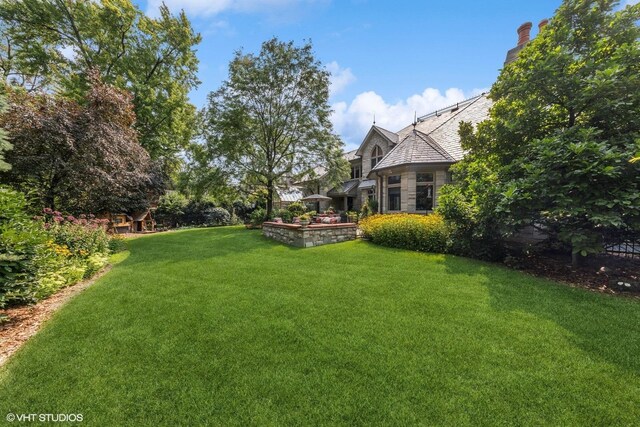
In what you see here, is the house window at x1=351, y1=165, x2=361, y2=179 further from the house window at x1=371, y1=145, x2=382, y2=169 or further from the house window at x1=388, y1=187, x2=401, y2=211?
the house window at x1=388, y1=187, x2=401, y2=211

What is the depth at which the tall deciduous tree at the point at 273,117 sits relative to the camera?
15742mm

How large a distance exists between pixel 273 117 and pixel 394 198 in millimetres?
9670

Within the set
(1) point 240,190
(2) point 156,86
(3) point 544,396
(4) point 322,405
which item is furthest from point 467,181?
(2) point 156,86

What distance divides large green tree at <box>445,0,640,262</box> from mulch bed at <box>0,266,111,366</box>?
878 cm

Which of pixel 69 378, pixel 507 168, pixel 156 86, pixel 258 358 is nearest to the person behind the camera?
pixel 69 378

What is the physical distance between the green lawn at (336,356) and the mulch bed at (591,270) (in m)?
0.74

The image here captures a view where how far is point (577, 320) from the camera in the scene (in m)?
3.60

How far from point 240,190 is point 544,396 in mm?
17724

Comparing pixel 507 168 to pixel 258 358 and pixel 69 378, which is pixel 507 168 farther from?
pixel 69 378

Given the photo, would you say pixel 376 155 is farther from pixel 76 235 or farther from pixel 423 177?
pixel 76 235

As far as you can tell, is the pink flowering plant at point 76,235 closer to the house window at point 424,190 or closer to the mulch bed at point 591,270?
the mulch bed at point 591,270

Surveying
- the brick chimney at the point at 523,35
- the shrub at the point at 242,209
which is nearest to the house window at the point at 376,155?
the brick chimney at the point at 523,35


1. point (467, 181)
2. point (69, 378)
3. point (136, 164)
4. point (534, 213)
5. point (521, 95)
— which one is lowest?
point (69, 378)

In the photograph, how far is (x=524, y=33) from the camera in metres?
15.3
